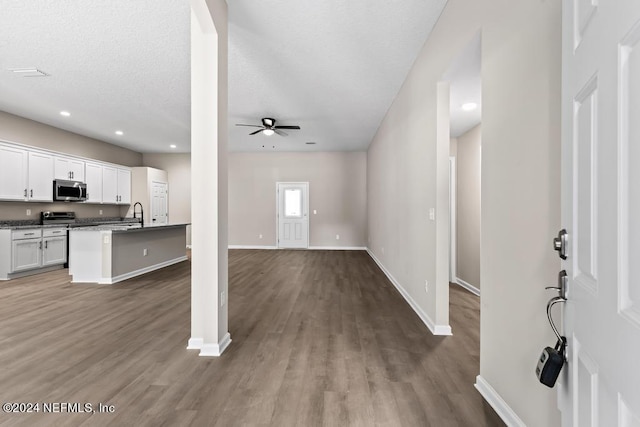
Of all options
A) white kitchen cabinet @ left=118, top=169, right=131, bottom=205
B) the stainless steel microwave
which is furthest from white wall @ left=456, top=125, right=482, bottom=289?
white kitchen cabinet @ left=118, top=169, right=131, bottom=205

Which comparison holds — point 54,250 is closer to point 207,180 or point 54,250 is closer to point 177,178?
point 177,178

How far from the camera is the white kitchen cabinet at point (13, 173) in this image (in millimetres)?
5086

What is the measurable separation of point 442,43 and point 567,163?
2244mm

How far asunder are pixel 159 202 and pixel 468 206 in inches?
315

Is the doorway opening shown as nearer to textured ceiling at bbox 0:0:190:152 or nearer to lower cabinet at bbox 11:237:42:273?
textured ceiling at bbox 0:0:190:152

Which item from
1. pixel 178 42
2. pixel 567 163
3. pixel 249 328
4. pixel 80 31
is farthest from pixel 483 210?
pixel 80 31

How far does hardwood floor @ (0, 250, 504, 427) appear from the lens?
1.69 m

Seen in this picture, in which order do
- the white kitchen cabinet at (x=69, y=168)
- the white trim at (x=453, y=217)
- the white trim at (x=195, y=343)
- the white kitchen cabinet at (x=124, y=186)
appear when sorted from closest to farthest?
Answer: 1. the white trim at (x=195, y=343)
2. the white trim at (x=453, y=217)
3. the white kitchen cabinet at (x=69, y=168)
4. the white kitchen cabinet at (x=124, y=186)

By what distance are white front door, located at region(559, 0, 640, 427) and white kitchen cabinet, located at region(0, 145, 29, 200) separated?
24.4 ft

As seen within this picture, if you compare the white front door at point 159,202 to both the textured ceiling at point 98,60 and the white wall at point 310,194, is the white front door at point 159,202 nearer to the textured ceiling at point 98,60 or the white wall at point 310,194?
the white wall at point 310,194

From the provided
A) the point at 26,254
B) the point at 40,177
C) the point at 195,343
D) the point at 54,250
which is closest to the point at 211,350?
the point at 195,343

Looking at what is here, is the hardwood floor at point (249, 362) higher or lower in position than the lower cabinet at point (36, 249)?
lower

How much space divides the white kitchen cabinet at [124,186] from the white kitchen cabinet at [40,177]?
1.78 metres

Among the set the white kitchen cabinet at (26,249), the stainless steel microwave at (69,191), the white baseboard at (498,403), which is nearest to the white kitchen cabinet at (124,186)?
the stainless steel microwave at (69,191)
